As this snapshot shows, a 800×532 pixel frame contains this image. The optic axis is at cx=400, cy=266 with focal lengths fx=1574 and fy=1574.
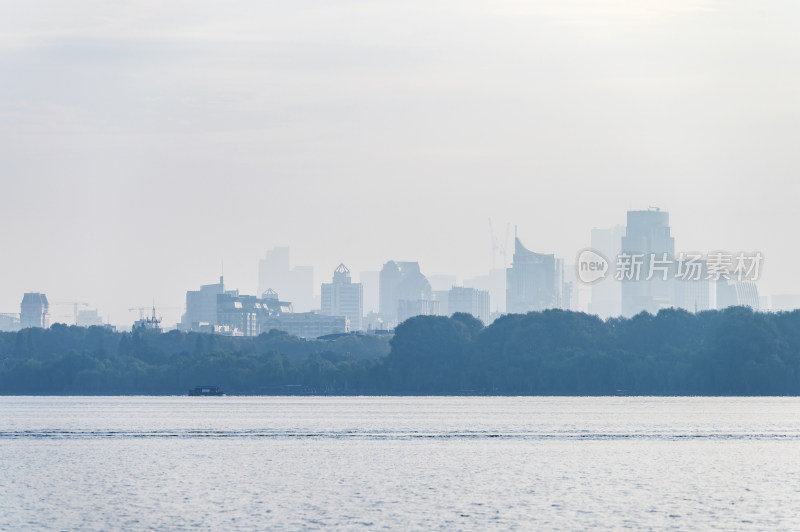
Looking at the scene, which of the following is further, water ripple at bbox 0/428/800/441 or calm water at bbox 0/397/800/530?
water ripple at bbox 0/428/800/441

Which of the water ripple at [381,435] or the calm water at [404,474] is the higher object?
the water ripple at [381,435]

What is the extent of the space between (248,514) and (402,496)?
35.2ft

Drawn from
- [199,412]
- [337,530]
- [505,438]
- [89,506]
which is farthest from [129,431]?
[337,530]

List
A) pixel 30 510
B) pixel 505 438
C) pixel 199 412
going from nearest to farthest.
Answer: pixel 30 510
pixel 505 438
pixel 199 412

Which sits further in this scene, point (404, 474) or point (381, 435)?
point (381, 435)

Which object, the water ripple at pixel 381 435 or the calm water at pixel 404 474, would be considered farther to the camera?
the water ripple at pixel 381 435

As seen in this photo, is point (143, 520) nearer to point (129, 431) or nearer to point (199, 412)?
point (129, 431)

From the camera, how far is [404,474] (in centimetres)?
9625

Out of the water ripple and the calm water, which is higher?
the water ripple

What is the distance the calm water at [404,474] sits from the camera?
74.3 meters

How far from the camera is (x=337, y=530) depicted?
69188mm

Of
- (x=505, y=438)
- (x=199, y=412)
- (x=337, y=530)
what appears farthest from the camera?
(x=199, y=412)

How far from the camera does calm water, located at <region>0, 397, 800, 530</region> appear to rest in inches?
2926

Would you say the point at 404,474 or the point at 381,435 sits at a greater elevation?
the point at 381,435
